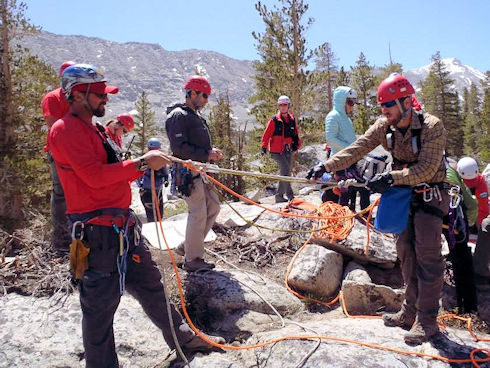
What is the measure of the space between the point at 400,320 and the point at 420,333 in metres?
0.37

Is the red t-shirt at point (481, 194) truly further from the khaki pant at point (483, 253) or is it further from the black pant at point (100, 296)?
the black pant at point (100, 296)

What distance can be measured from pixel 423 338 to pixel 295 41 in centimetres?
1619

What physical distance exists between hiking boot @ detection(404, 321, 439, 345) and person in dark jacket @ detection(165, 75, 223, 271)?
2498 millimetres

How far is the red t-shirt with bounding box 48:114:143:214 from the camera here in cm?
297

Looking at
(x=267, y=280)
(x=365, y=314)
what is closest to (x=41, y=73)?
(x=267, y=280)

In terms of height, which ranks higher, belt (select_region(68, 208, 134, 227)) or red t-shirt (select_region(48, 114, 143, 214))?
red t-shirt (select_region(48, 114, 143, 214))

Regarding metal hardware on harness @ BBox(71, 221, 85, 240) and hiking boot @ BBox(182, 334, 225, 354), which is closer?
metal hardware on harness @ BBox(71, 221, 85, 240)

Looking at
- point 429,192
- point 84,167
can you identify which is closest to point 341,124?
point 429,192

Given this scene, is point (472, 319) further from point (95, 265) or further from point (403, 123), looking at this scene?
point (95, 265)

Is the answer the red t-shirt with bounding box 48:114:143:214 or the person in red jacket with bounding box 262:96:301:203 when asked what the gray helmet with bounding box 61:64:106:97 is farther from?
the person in red jacket with bounding box 262:96:301:203

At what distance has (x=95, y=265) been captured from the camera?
3.20 meters

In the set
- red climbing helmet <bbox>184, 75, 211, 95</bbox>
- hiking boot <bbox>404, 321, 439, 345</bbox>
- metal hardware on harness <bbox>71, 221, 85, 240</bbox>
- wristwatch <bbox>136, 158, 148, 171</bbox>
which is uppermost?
red climbing helmet <bbox>184, 75, 211, 95</bbox>

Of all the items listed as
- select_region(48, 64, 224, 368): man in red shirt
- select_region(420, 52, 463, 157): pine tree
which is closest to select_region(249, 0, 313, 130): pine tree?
select_region(48, 64, 224, 368): man in red shirt

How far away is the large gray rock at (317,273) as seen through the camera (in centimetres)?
544
